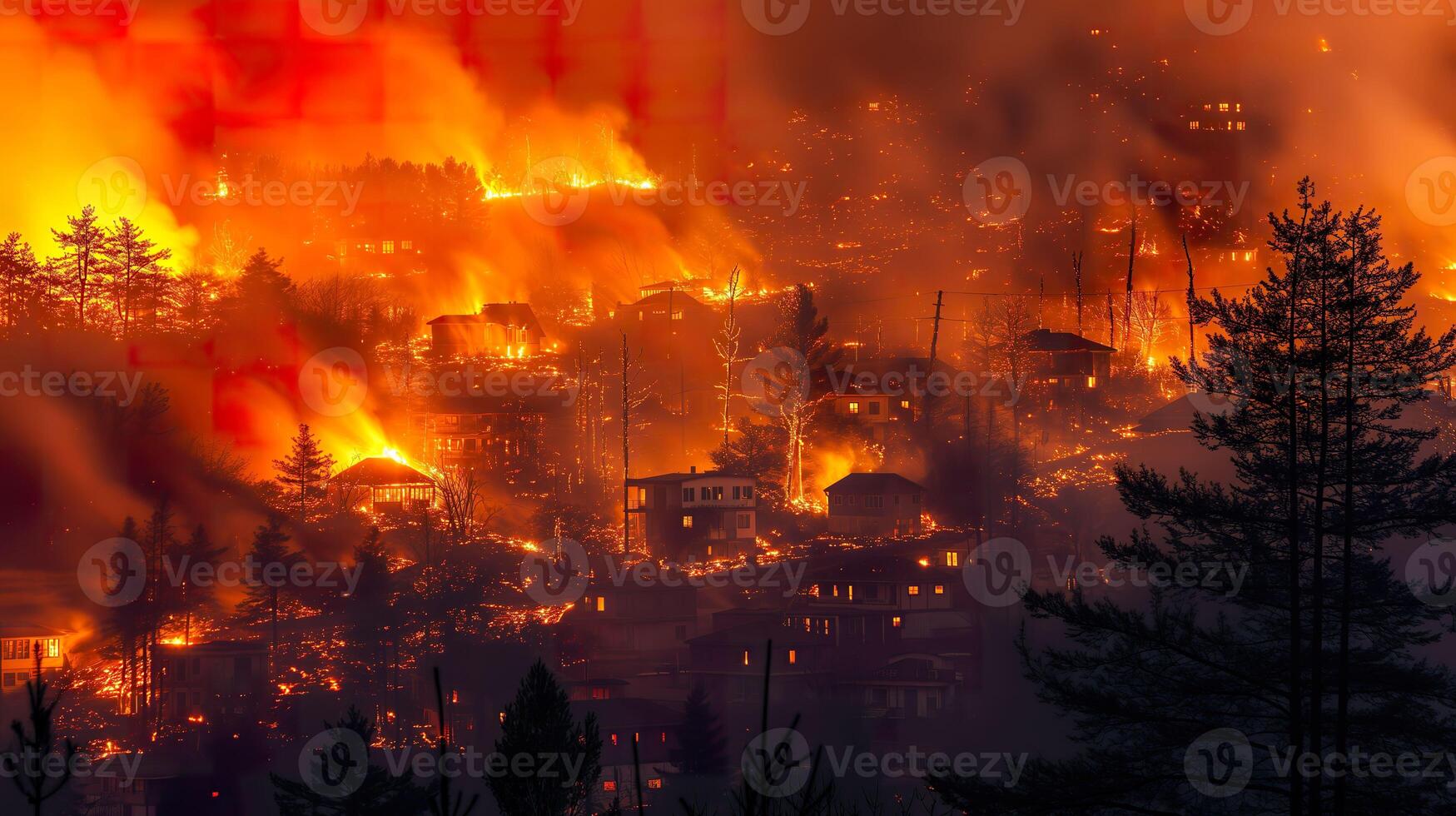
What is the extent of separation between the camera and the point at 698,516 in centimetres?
5825

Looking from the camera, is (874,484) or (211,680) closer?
(211,680)

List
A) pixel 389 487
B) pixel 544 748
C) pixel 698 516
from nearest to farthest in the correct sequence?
pixel 544 748, pixel 698 516, pixel 389 487

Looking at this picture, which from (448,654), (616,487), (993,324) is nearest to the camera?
(448,654)

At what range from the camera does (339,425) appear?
71625 millimetres

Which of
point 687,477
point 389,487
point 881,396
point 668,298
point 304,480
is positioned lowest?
point 687,477

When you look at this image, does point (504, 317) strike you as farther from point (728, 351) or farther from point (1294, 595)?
point (1294, 595)

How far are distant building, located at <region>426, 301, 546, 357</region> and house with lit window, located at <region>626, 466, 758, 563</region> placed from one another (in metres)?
26.2

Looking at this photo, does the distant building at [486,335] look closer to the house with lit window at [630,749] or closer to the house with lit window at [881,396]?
the house with lit window at [881,396]

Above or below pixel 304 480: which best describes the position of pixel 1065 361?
above

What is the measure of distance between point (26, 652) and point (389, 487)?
1775 cm

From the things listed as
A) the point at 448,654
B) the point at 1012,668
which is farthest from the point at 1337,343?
the point at 448,654

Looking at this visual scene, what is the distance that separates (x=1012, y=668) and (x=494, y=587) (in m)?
19.3

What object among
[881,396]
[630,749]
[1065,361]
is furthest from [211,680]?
[1065,361]

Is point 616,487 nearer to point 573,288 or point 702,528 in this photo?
point 702,528
